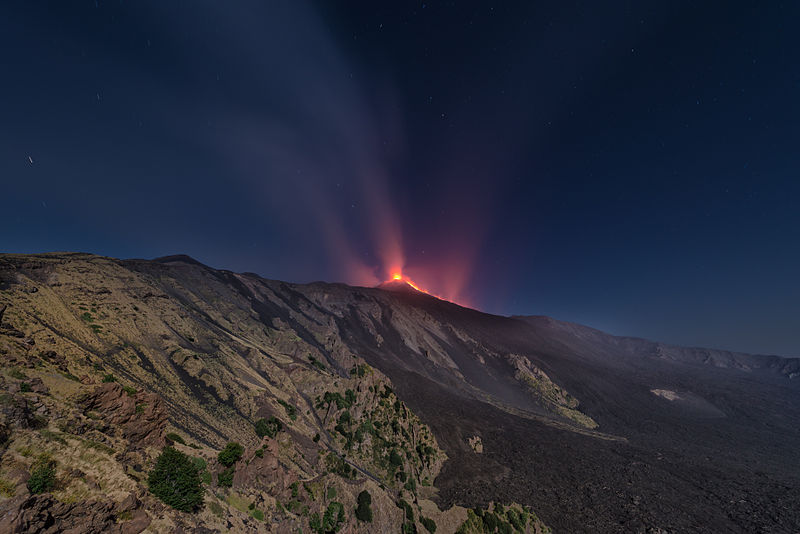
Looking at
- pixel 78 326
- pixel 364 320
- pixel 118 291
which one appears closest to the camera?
pixel 78 326

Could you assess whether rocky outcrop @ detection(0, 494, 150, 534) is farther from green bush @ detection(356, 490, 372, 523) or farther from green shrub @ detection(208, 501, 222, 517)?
green bush @ detection(356, 490, 372, 523)

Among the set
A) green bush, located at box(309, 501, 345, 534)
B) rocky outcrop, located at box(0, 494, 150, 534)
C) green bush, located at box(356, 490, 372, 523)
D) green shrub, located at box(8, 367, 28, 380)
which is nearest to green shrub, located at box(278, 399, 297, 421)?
green bush, located at box(356, 490, 372, 523)

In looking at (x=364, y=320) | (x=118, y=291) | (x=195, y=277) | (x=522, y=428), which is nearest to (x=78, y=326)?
(x=118, y=291)

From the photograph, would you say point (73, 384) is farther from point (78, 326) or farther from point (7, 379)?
point (78, 326)

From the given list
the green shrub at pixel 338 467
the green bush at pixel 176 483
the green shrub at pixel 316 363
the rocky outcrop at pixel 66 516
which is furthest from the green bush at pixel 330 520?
the green shrub at pixel 316 363

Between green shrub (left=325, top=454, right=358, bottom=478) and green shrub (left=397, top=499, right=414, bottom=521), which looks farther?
green shrub (left=325, top=454, right=358, bottom=478)
